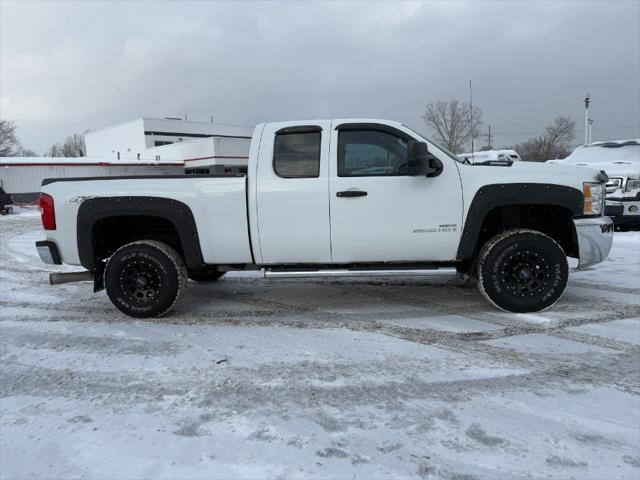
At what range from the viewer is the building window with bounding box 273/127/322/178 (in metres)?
4.61

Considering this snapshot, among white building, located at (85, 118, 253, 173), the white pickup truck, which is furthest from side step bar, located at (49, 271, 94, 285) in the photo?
white building, located at (85, 118, 253, 173)

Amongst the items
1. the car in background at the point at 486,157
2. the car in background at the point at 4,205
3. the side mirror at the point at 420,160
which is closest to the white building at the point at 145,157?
the car in background at the point at 4,205

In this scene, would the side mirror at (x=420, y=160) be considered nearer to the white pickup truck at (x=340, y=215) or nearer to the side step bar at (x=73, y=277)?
the white pickup truck at (x=340, y=215)

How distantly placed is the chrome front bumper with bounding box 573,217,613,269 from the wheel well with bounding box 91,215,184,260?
4187 millimetres

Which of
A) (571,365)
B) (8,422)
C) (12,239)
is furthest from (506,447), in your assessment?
(12,239)

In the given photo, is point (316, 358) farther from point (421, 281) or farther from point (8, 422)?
point (421, 281)

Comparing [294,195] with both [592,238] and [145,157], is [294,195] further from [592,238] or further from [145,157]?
[145,157]

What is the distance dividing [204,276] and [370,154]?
3.09 m

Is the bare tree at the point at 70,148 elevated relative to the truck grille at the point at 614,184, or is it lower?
elevated

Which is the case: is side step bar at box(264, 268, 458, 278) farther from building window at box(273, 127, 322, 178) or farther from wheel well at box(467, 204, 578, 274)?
building window at box(273, 127, 322, 178)

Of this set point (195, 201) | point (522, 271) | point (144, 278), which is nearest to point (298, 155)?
point (195, 201)

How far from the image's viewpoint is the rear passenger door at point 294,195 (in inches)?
179

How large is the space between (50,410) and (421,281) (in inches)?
179

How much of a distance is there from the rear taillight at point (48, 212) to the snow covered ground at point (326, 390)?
40.7 inches
